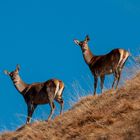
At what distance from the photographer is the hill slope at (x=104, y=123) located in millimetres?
10633

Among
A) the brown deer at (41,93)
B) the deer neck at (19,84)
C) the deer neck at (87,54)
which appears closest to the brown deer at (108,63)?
the deer neck at (87,54)

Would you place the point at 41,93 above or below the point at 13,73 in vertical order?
below

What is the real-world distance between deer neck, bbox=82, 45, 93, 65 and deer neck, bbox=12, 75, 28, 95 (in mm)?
2362

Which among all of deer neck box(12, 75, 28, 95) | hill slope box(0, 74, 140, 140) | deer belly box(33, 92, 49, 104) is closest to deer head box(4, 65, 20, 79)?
deer neck box(12, 75, 28, 95)

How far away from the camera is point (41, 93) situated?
63.4 feet

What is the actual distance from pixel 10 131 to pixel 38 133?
13.3 feet

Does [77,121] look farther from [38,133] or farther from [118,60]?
[118,60]

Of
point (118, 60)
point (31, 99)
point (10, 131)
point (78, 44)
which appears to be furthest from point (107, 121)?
point (78, 44)

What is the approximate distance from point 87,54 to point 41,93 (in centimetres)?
277

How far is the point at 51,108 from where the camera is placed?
18.8 meters

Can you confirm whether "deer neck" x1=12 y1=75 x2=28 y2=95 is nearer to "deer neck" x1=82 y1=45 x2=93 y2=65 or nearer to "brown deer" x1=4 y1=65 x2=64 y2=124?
"brown deer" x1=4 y1=65 x2=64 y2=124

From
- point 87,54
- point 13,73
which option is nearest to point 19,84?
point 13,73

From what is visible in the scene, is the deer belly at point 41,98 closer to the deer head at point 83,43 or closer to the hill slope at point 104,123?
the deer head at point 83,43

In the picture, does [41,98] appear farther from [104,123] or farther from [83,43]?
[104,123]
